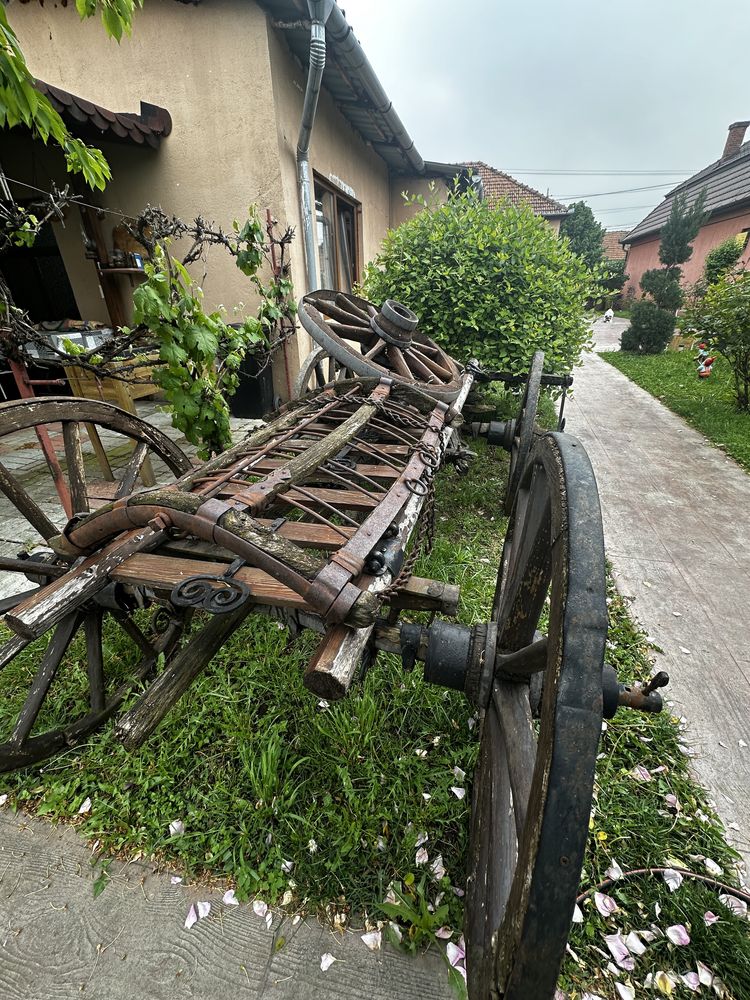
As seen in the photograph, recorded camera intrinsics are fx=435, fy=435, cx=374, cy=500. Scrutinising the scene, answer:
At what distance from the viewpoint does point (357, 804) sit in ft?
5.58

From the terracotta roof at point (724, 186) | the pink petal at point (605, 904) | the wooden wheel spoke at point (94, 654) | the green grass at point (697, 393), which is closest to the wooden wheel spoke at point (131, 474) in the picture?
the wooden wheel spoke at point (94, 654)

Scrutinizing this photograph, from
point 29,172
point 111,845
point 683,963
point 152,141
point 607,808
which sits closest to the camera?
point 683,963

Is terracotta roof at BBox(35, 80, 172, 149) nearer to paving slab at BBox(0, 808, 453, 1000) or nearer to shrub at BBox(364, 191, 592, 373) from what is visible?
shrub at BBox(364, 191, 592, 373)

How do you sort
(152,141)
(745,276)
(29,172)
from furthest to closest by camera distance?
(745,276) → (29,172) → (152,141)

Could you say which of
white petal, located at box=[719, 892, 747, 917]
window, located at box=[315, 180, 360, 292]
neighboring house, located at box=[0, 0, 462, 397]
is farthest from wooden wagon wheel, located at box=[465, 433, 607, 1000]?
window, located at box=[315, 180, 360, 292]

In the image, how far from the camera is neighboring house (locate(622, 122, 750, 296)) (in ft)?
48.9

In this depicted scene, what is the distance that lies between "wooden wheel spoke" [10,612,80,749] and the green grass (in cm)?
613

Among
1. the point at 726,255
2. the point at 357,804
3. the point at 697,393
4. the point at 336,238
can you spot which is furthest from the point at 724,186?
the point at 357,804

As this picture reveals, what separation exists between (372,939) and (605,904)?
0.79m

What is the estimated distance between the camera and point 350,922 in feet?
4.73

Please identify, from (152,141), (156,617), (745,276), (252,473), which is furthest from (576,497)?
(745,276)

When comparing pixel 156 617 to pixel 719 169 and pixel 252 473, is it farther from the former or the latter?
pixel 719 169

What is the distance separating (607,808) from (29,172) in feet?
28.8

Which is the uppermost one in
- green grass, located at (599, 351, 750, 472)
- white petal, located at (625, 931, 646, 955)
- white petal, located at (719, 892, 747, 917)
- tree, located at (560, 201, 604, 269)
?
tree, located at (560, 201, 604, 269)
